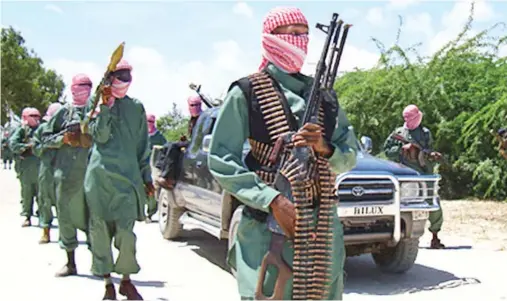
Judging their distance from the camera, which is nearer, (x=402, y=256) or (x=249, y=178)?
(x=249, y=178)

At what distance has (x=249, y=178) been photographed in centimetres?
270

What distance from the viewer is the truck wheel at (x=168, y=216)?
32.0ft

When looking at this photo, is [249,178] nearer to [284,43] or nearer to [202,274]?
[284,43]

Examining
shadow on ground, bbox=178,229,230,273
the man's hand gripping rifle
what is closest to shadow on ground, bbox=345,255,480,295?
shadow on ground, bbox=178,229,230,273

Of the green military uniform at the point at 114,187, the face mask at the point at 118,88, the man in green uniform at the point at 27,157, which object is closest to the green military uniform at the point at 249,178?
the green military uniform at the point at 114,187

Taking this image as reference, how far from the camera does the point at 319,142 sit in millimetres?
2787

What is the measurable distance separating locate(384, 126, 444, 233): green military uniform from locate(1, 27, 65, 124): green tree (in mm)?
38352

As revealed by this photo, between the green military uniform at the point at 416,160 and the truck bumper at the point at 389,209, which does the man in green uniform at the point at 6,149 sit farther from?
the truck bumper at the point at 389,209

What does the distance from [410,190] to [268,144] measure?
16.1 ft

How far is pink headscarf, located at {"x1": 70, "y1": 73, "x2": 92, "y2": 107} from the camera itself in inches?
288

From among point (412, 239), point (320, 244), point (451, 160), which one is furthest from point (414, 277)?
point (451, 160)

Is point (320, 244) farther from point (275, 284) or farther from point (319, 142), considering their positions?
point (319, 142)

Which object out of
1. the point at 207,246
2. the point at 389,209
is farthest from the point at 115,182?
the point at 207,246

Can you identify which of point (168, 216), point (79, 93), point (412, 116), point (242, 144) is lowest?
point (168, 216)
